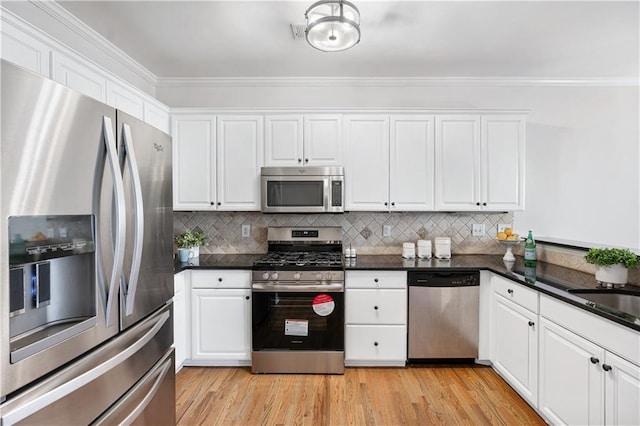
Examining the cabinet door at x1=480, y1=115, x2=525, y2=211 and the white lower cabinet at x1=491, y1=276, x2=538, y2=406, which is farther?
the cabinet door at x1=480, y1=115, x2=525, y2=211

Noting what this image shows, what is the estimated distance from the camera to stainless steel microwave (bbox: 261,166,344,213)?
2977mm

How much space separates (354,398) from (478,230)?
204 cm

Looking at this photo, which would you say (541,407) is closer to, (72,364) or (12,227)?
(72,364)

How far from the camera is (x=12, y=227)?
85 centimetres

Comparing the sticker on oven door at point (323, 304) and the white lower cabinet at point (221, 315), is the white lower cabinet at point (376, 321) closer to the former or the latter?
the sticker on oven door at point (323, 304)

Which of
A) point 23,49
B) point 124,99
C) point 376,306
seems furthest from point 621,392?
point 124,99

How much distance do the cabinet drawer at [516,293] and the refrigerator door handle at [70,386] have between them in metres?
2.23

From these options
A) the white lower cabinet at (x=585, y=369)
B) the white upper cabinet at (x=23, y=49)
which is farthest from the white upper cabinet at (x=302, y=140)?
the white lower cabinet at (x=585, y=369)

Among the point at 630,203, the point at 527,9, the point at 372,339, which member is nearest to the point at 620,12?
the point at 527,9

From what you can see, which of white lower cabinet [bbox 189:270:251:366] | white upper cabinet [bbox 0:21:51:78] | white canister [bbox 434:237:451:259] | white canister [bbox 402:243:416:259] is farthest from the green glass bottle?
white upper cabinet [bbox 0:21:51:78]

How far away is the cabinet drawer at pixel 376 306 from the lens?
276 centimetres

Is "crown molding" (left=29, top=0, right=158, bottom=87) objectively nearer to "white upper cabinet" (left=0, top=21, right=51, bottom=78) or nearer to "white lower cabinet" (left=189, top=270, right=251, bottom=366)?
"white upper cabinet" (left=0, top=21, right=51, bottom=78)

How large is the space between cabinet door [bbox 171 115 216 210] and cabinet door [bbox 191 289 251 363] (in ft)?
2.74

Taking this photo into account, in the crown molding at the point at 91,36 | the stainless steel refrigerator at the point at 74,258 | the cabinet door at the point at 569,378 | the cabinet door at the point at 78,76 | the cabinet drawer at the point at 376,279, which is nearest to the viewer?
the stainless steel refrigerator at the point at 74,258
